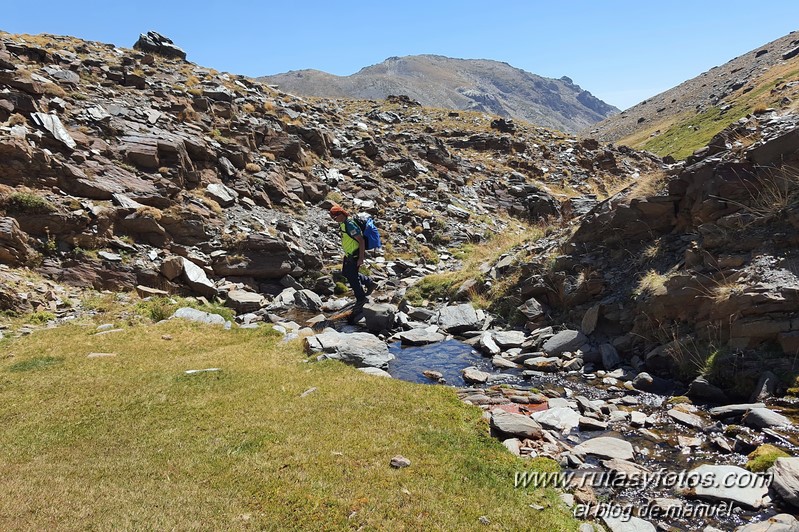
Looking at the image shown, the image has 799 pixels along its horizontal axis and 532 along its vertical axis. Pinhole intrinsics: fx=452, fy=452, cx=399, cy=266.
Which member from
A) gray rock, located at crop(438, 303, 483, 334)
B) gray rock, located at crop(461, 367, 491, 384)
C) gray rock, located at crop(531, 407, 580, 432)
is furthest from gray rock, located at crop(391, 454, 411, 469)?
gray rock, located at crop(438, 303, 483, 334)

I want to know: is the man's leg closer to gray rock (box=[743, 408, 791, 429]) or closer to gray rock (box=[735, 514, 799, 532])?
gray rock (box=[743, 408, 791, 429])

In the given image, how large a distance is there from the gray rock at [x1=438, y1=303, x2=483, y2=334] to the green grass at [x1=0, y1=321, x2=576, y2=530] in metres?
6.25

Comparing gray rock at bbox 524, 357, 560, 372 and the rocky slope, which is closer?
gray rock at bbox 524, 357, 560, 372

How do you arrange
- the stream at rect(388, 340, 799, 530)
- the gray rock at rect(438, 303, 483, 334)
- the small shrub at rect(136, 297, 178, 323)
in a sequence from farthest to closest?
1. the gray rock at rect(438, 303, 483, 334)
2. the small shrub at rect(136, 297, 178, 323)
3. the stream at rect(388, 340, 799, 530)

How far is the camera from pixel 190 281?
1823 centimetres

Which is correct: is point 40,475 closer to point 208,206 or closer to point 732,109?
point 208,206

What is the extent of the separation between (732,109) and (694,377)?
108875 millimetres

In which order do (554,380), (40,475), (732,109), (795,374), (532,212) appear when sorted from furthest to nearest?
(732,109), (532,212), (554,380), (795,374), (40,475)

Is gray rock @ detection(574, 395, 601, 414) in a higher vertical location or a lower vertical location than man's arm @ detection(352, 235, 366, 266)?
lower

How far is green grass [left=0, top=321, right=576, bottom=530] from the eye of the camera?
18.1ft

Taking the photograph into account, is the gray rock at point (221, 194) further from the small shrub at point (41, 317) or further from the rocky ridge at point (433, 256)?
the small shrub at point (41, 317)

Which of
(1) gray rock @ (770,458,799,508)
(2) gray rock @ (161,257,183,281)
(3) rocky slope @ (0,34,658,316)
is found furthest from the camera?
(2) gray rock @ (161,257,183,281)

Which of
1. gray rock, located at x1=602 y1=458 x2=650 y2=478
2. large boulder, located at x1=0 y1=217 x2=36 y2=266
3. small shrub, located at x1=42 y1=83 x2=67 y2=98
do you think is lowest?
gray rock, located at x1=602 y1=458 x2=650 y2=478

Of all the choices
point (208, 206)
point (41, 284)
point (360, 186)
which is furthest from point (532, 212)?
point (41, 284)
